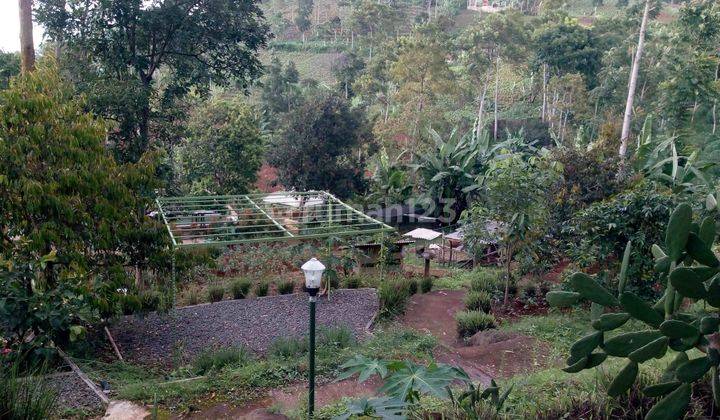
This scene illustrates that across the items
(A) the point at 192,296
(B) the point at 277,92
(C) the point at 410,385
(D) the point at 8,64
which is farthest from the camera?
(B) the point at 277,92

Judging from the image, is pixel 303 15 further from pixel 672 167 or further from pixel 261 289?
pixel 261 289

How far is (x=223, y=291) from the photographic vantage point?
30.5 feet

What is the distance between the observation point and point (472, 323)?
7.79m

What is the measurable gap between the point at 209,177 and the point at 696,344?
1316 cm

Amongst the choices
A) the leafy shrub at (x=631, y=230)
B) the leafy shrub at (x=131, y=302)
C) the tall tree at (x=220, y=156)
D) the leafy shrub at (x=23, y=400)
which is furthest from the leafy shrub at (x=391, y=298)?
the tall tree at (x=220, y=156)

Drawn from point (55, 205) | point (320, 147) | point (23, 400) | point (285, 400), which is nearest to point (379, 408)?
point (23, 400)

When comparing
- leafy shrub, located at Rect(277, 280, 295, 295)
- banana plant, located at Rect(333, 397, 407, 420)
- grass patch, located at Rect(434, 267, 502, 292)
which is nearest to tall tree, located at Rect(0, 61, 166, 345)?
leafy shrub, located at Rect(277, 280, 295, 295)

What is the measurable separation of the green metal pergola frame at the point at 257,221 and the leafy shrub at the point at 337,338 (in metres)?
1.50

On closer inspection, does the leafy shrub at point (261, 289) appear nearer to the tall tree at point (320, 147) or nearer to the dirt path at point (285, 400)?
the dirt path at point (285, 400)

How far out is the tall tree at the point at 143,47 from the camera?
1066 cm

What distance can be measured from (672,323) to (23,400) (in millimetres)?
3431

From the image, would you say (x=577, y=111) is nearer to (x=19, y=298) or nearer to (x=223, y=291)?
(x=223, y=291)

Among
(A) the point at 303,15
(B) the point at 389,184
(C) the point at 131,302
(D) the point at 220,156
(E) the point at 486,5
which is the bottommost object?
(C) the point at 131,302

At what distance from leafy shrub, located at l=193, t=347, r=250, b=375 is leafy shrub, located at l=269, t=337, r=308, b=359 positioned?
342 millimetres
